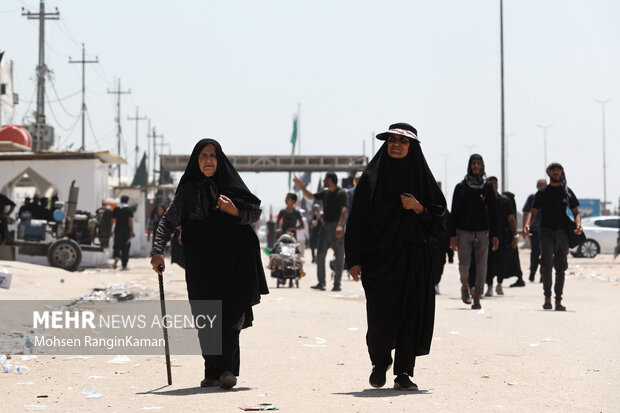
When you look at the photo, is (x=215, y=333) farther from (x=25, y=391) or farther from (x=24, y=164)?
(x=24, y=164)

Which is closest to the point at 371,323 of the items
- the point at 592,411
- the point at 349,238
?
the point at 349,238

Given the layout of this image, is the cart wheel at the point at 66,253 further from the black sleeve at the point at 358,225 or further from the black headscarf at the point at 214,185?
the black sleeve at the point at 358,225

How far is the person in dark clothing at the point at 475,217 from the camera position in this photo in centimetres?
1271

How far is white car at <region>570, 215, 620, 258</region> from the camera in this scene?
116ft

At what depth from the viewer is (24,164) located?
26.5 m

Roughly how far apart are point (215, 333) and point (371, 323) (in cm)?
101

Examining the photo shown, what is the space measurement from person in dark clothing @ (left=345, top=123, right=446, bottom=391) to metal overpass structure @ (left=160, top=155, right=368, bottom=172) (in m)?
74.2

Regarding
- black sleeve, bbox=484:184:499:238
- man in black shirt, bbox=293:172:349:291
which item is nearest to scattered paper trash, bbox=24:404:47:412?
black sleeve, bbox=484:184:499:238

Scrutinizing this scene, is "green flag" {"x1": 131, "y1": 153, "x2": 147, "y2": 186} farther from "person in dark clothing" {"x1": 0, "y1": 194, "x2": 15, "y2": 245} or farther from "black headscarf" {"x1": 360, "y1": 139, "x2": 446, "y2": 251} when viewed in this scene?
"black headscarf" {"x1": 360, "y1": 139, "x2": 446, "y2": 251}

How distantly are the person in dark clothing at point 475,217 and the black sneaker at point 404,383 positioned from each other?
5.80 meters

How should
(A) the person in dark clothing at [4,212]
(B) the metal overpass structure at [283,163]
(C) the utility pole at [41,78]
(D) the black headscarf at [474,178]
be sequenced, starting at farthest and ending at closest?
1. (B) the metal overpass structure at [283,163]
2. (C) the utility pole at [41,78]
3. (A) the person in dark clothing at [4,212]
4. (D) the black headscarf at [474,178]

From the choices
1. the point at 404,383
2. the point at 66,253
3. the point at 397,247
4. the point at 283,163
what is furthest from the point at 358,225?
the point at 283,163

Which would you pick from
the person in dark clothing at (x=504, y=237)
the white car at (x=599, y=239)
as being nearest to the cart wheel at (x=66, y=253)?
the person in dark clothing at (x=504, y=237)

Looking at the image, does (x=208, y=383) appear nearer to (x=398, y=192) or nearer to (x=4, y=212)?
(x=398, y=192)
